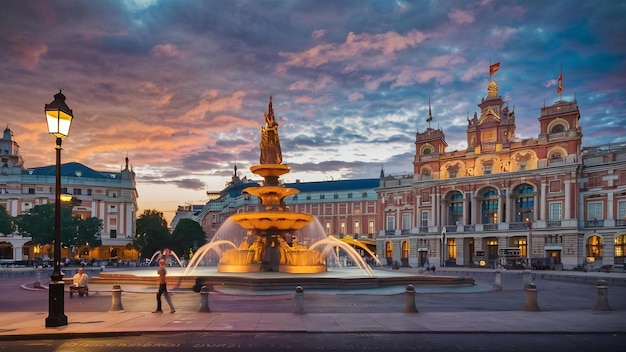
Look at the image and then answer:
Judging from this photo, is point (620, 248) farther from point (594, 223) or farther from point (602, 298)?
point (602, 298)

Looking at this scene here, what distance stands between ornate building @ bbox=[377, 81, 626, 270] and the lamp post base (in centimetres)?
5921

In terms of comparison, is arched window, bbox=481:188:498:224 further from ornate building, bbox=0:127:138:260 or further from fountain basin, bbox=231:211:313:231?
ornate building, bbox=0:127:138:260

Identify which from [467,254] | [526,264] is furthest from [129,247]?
[526,264]

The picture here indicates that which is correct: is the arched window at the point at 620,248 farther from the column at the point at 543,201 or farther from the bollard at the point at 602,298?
the bollard at the point at 602,298

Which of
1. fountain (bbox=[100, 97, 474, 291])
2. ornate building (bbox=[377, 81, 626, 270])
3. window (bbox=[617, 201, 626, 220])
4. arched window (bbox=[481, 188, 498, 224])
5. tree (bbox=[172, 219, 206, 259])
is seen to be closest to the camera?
fountain (bbox=[100, 97, 474, 291])

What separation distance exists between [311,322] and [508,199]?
6367cm

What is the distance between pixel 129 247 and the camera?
3888 inches

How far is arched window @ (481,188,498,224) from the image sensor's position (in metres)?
77.4

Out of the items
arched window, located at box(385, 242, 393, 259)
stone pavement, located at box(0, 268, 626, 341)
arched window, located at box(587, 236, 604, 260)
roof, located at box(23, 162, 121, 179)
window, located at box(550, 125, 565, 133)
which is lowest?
arched window, located at box(385, 242, 393, 259)

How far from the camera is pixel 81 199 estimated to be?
97.2 metres

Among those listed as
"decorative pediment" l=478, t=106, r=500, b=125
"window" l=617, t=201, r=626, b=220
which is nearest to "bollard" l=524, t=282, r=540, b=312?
"window" l=617, t=201, r=626, b=220

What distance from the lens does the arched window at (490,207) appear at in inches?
3049

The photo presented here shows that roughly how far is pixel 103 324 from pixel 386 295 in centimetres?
1256

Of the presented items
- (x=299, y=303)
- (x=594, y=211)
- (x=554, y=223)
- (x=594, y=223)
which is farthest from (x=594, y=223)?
(x=299, y=303)
